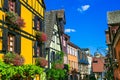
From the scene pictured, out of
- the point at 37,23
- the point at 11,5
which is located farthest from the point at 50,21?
the point at 11,5

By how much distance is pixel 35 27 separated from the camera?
25.6 meters

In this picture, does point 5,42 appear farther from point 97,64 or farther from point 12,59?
point 97,64

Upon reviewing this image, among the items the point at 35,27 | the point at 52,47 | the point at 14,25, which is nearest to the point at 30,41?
the point at 35,27

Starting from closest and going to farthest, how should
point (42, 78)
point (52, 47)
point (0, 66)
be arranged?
point (0, 66)
point (42, 78)
point (52, 47)

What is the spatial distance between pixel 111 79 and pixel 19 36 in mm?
18560

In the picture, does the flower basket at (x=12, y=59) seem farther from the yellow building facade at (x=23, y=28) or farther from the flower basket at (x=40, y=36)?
the flower basket at (x=40, y=36)

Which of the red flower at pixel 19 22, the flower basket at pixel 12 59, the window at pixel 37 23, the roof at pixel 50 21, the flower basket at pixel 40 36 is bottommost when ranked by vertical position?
the flower basket at pixel 12 59

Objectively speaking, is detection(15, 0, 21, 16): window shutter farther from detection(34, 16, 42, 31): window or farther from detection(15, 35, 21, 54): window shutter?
detection(34, 16, 42, 31): window

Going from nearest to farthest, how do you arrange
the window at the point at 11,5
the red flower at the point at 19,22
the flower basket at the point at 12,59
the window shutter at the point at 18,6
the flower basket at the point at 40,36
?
the flower basket at the point at 12,59 < the red flower at the point at 19,22 < the window at the point at 11,5 < the window shutter at the point at 18,6 < the flower basket at the point at 40,36

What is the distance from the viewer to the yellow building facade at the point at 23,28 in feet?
62.4

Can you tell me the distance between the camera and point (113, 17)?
121 feet

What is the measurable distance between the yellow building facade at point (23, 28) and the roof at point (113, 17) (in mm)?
11730

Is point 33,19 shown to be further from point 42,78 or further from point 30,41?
point 42,78

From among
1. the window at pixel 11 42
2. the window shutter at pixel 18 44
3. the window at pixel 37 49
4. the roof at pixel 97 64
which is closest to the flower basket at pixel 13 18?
the window at pixel 11 42
